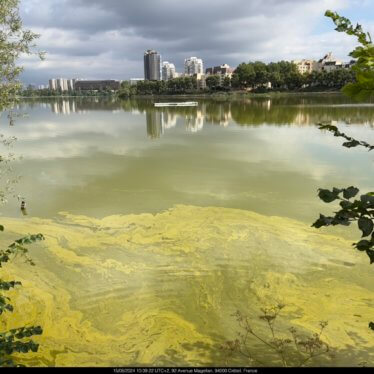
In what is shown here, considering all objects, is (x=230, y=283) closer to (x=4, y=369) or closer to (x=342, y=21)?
(x=4, y=369)

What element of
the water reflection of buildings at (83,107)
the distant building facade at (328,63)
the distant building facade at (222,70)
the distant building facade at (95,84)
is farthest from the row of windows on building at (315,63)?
the distant building facade at (95,84)

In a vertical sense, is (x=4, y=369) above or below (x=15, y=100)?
below

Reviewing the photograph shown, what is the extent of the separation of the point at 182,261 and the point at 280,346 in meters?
2.90

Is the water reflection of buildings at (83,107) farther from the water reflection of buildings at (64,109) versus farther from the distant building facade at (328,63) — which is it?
the distant building facade at (328,63)

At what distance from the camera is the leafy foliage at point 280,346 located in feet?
15.5

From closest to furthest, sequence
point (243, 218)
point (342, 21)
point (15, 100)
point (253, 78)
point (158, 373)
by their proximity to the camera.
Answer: point (342, 21) < point (158, 373) < point (15, 100) < point (243, 218) < point (253, 78)

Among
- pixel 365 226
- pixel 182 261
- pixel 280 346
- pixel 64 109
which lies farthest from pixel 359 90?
pixel 64 109

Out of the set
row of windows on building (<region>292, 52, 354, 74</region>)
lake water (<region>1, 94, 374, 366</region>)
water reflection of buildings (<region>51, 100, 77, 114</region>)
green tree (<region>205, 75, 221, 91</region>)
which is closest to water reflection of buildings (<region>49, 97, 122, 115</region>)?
water reflection of buildings (<region>51, 100, 77, 114</region>)

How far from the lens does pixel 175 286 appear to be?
21.4ft

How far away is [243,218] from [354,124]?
21845 millimetres

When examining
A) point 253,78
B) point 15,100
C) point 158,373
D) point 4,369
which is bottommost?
point 158,373

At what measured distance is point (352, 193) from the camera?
1.69 metres

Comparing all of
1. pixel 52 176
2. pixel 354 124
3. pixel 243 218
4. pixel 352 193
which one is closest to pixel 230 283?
pixel 243 218

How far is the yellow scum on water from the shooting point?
5180 millimetres
